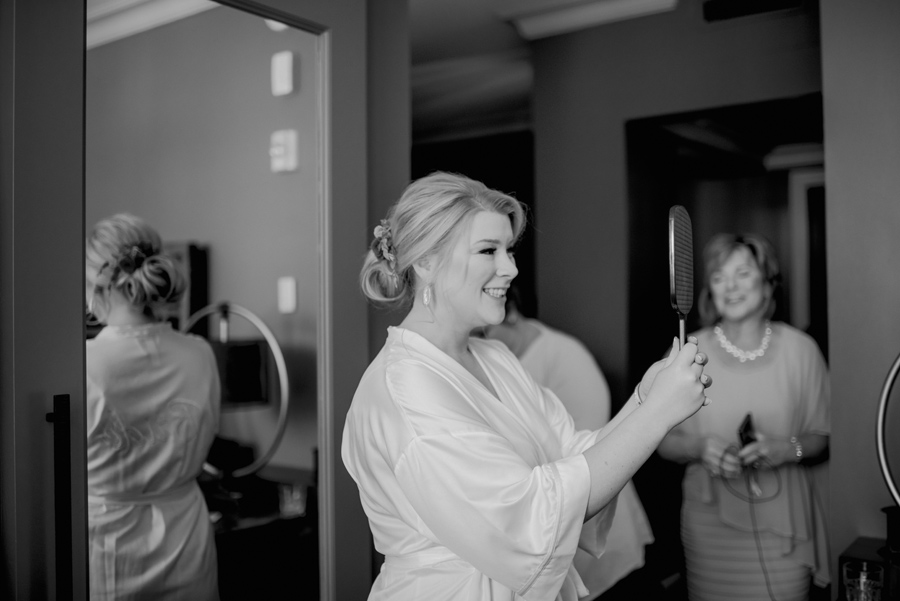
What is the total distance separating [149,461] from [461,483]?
2.26 ft

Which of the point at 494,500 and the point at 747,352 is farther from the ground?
the point at 747,352

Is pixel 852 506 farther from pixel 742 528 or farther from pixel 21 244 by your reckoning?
pixel 21 244

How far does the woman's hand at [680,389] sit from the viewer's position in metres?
1.22

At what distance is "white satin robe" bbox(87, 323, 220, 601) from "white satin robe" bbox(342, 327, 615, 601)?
0.37 meters

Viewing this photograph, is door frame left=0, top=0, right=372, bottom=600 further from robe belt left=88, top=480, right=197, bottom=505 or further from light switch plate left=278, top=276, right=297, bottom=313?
light switch plate left=278, top=276, right=297, bottom=313

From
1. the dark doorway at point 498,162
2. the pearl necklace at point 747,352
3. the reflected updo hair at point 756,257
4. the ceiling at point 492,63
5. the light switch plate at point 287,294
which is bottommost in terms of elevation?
the pearl necklace at point 747,352

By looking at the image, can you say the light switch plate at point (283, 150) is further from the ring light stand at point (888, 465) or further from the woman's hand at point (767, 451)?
the woman's hand at point (767, 451)

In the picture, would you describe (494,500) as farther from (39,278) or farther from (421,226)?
(39,278)

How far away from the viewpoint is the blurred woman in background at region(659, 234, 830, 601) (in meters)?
2.49

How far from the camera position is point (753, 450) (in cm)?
242

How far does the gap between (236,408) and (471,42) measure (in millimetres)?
2615

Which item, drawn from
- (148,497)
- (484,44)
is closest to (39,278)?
(148,497)

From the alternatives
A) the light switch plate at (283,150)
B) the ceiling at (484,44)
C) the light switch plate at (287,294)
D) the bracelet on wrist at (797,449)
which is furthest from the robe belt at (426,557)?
the ceiling at (484,44)

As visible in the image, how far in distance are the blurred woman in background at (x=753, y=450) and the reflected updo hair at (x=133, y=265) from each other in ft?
5.78
